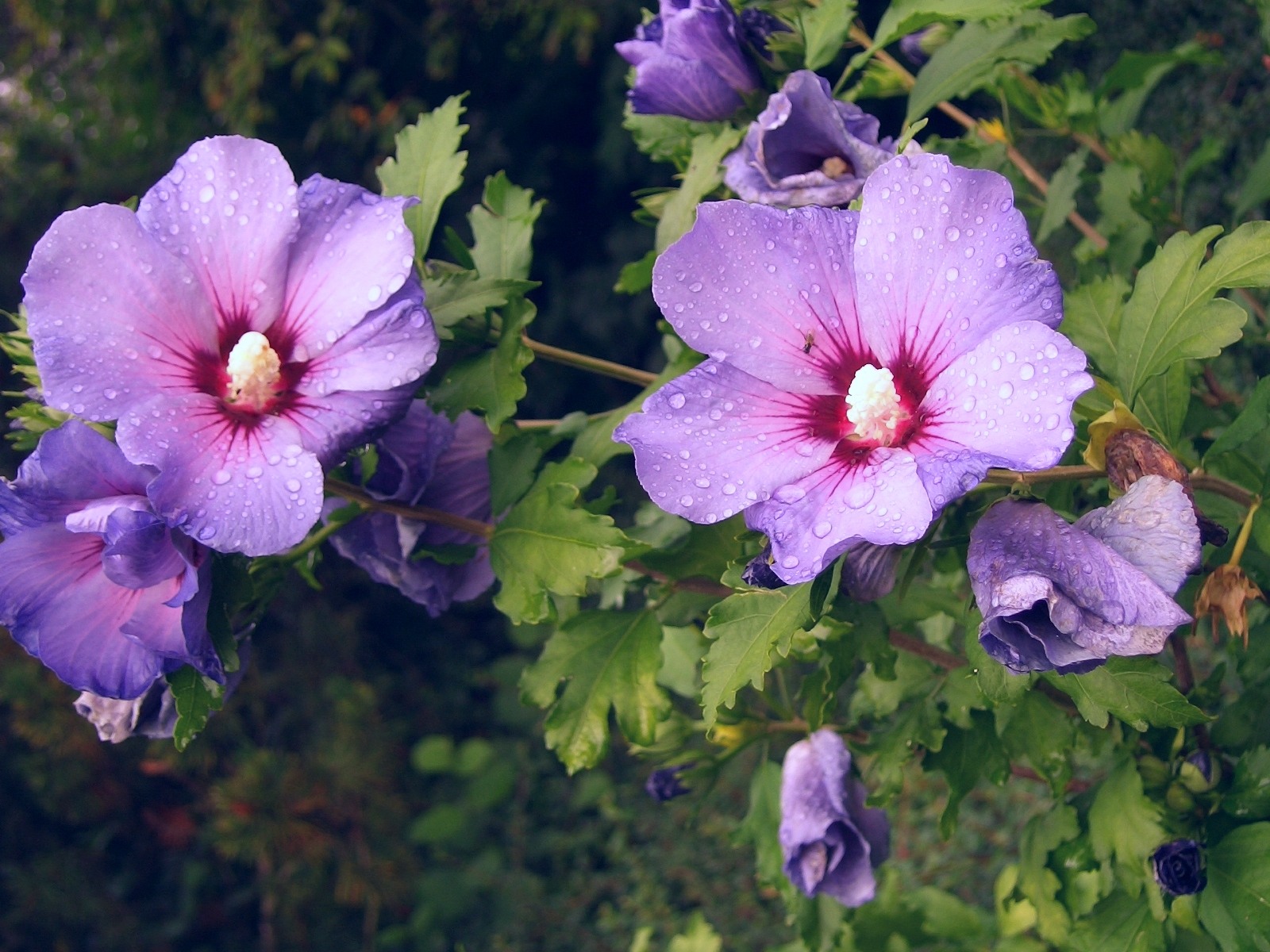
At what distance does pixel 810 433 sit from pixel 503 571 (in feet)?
1.14

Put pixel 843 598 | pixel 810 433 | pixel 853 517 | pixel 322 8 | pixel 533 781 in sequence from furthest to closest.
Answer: pixel 533 781, pixel 322 8, pixel 843 598, pixel 810 433, pixel 853 517

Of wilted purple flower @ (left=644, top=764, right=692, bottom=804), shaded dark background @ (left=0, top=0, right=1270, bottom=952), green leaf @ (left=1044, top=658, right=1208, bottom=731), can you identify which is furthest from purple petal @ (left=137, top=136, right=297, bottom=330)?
shaded dark background @ (left=0, top=0, right=1270, bottom=952)

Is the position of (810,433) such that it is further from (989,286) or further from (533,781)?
(533,781)

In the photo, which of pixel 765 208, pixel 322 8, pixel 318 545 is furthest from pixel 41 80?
pixel 765 208

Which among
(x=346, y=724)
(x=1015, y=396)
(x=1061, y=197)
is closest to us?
(x=1015, y=396)

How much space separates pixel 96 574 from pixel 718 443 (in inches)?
18.9

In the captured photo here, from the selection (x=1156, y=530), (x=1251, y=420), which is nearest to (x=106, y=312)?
(x=1156, y=530)

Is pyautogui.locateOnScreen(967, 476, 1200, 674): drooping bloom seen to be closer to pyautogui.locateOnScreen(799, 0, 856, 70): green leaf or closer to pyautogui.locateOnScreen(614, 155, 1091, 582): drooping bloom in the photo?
pyautogui.locateOnScreen(614, 155, 1091, 582): drooping bloom

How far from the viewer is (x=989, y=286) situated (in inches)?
30.8

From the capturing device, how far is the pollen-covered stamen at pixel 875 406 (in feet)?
2.72

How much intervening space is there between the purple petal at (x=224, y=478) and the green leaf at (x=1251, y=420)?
70cm

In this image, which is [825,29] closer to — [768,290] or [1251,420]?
[768,290]

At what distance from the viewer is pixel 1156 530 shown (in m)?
0.76

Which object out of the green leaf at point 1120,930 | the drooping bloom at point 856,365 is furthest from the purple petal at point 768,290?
the green leaf at point 1120,930
